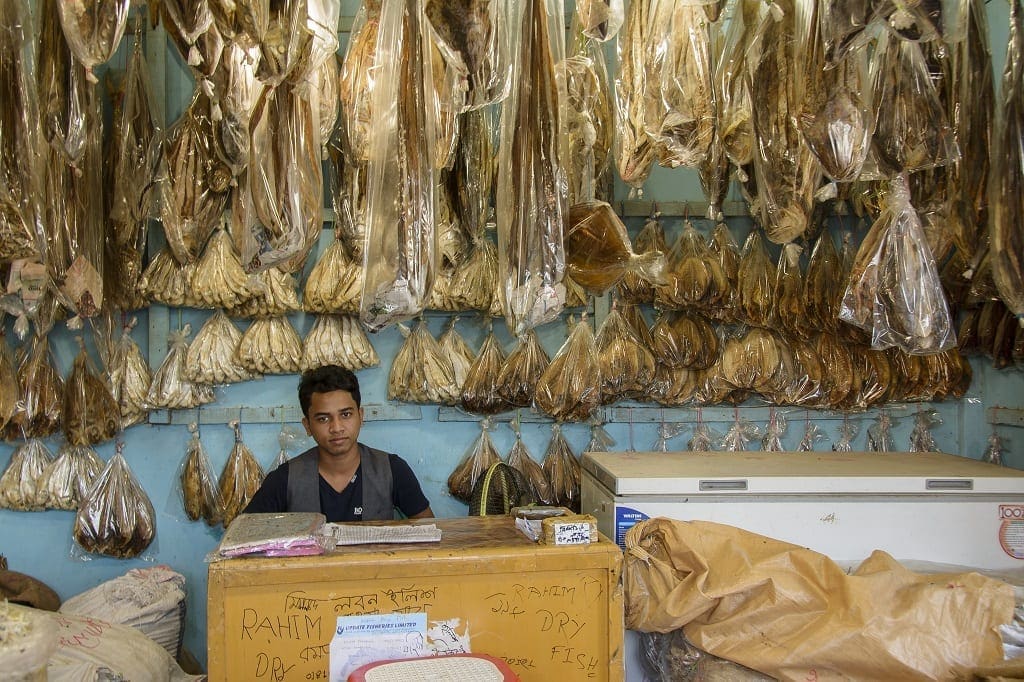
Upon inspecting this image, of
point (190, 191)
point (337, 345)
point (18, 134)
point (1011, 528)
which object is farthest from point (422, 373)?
point (1011, 528)

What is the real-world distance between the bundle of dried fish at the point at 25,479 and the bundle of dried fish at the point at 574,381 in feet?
7.33

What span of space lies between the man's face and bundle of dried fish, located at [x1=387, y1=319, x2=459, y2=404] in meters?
0.61

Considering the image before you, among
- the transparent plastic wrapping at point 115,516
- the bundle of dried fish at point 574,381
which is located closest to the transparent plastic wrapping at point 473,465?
the bundle of dried fish at point 574,381

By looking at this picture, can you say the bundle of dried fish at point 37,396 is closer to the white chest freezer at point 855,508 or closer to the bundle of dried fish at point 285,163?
the bundle of dried fish at point 285,163

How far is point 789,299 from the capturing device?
3186 mm

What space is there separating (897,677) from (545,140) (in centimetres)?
153

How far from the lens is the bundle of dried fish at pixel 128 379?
327cm

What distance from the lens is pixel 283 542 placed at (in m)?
1.47

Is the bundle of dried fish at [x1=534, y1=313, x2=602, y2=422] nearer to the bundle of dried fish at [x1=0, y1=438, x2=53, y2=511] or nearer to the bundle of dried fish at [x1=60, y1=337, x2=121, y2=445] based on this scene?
the bundle of dried fish at [x1=60, y1=337, x2=121, y2=445]

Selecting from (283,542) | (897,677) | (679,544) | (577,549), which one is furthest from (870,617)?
(283,542)

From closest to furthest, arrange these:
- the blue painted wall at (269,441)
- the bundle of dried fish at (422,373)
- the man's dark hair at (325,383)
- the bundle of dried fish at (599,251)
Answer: the bundle of dried fish at (599,251)
the man's dark hair at (325,383)
the bundle of dried fish at (422,373)
the blue painted wall at (269,441)

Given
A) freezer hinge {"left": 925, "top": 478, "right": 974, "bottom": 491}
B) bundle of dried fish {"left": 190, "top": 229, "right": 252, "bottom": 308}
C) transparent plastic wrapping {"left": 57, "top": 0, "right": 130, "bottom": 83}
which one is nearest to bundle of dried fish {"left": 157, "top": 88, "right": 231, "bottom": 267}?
bundle of dried fish {"left": 190, "top": 229, "right": 252, "bottom": 308}

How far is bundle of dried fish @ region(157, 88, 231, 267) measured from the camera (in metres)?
2.59

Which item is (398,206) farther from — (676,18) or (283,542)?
(676,18)
